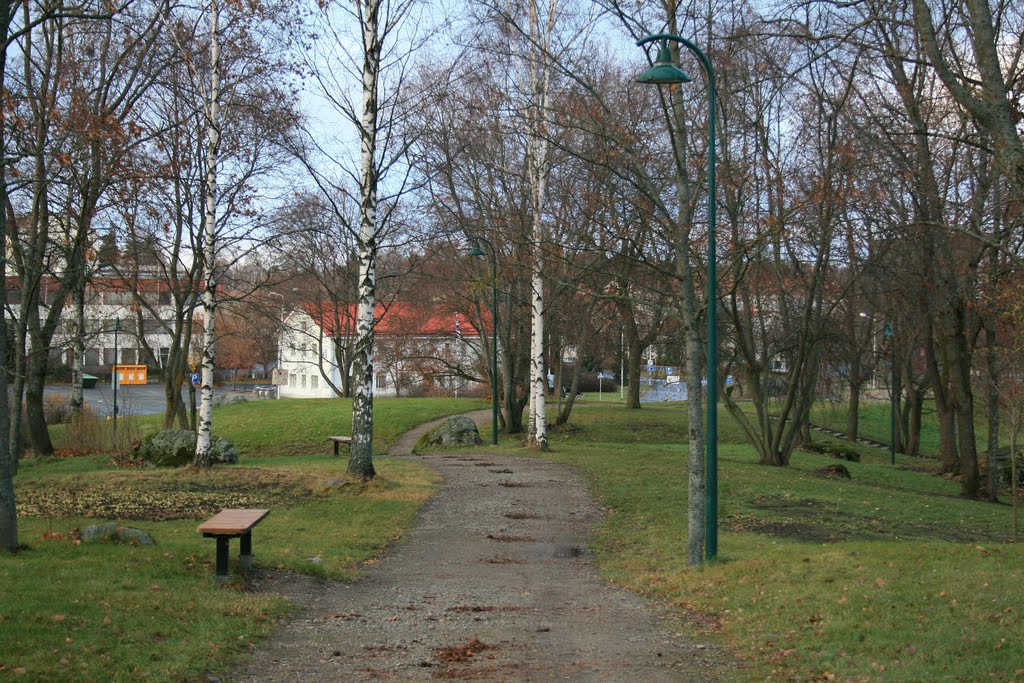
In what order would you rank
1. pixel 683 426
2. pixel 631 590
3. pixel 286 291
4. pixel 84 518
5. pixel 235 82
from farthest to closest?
pixel 286 291, pixel 683 426, pixel 235 82, pixel 84 518, pixel 631 590

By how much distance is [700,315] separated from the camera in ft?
36.0

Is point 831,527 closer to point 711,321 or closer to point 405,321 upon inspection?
point 711,321

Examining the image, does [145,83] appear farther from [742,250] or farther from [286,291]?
[286,291]

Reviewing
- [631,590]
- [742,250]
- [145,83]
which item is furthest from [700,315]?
[145,83]

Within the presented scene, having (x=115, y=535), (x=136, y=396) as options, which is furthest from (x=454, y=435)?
(x=136, y=396)

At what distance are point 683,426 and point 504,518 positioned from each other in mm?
25499

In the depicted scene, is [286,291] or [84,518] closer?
[84,518]

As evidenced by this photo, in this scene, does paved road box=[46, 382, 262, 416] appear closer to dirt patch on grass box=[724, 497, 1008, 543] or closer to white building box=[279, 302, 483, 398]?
white building box=[279, 302, 483, 398]

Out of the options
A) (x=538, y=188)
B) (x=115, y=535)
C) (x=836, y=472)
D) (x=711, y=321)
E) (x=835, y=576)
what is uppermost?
(x=538, y=188)

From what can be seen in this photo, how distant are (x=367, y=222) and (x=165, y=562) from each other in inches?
330

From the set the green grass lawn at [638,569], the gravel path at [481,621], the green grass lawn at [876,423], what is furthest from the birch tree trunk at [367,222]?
the green grass lawn at [876,423]

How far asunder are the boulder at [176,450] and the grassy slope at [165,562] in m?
1.07

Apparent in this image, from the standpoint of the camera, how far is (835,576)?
8.92 meters

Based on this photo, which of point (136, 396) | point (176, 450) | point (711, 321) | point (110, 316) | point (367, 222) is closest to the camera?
point (711, 321)
